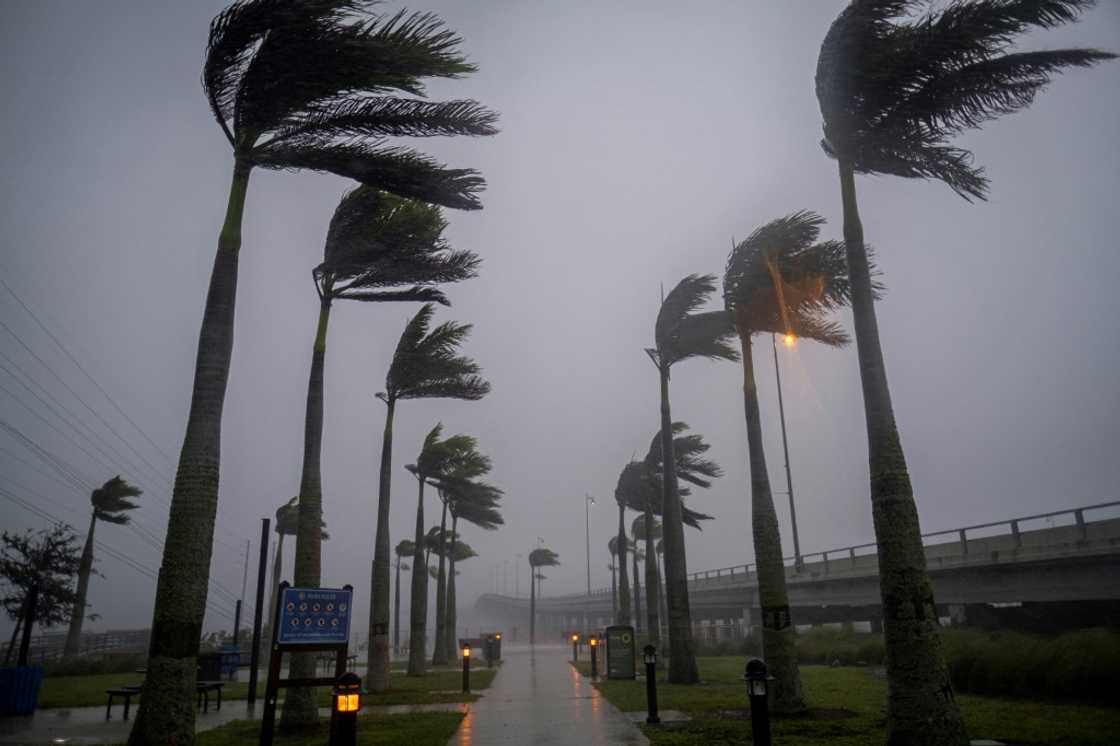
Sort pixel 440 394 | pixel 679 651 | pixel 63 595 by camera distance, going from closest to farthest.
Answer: pixel 679 651
pixel 440 394
pixel 63 595

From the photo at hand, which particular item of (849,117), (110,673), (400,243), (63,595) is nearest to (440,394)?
(400,243)

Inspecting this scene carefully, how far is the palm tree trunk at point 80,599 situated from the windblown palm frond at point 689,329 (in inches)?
1386

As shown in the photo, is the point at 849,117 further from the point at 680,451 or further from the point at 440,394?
the point at 680,451

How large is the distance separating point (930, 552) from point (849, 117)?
71.5 feet

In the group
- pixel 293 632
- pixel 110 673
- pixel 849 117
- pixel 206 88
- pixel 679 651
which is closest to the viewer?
pixel 293 632

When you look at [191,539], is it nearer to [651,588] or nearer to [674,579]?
[674,579]

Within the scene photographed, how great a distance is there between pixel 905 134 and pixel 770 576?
27.8 feet

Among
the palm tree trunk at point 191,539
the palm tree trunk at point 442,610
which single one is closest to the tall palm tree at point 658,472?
the palm tree trunk at point 442,610

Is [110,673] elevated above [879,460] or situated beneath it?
situated beneath

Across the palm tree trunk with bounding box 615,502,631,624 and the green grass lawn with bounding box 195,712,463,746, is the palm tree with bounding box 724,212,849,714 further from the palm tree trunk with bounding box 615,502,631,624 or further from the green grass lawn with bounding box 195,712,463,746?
the palm tree trunk with bounding box 615,502,631,624

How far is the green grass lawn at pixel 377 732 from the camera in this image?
32.8 feet

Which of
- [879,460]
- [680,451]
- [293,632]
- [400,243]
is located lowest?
[293,632]

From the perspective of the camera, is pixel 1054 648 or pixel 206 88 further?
pixel 1054 648

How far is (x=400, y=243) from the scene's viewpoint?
14453 mm
